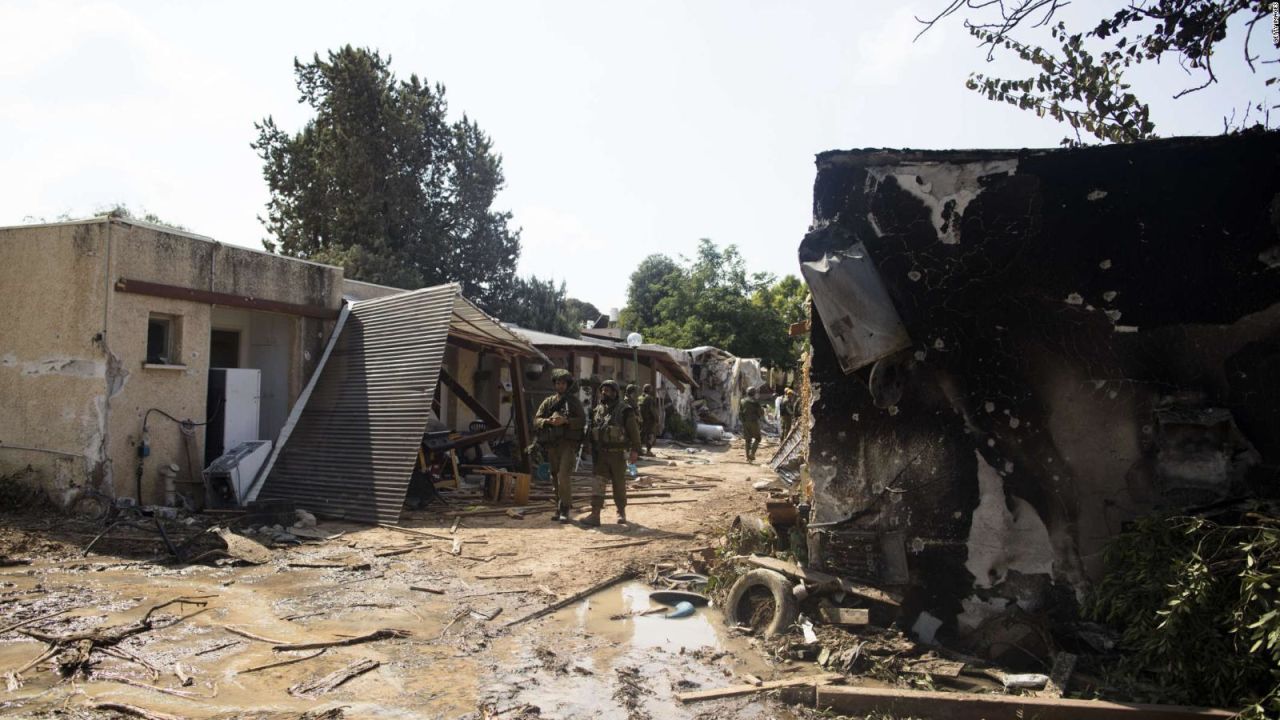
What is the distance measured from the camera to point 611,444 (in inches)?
388

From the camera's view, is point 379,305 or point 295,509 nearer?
point 295,509

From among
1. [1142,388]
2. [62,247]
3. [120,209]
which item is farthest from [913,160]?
[120,209]

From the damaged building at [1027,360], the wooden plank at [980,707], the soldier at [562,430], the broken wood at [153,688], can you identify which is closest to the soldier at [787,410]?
the soldier at [562,430]

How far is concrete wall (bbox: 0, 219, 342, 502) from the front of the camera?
32.7 ft

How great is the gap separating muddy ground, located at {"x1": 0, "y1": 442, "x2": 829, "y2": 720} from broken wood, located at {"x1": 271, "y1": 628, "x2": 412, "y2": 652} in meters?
0.08

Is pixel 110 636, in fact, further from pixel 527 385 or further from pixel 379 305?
pixel 527 385

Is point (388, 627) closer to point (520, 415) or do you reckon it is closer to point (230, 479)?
point (230, 479)

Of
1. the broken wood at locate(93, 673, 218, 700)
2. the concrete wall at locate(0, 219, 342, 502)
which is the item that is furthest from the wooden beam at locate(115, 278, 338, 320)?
the broken wood at locate(93, 673, 218, 700)

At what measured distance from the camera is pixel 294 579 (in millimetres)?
7387

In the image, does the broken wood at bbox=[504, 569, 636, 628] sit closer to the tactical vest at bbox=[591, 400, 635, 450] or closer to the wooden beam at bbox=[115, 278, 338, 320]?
the tactical vest at bbox=[591, 400, 635, 450]

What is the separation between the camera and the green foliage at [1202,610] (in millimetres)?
3783

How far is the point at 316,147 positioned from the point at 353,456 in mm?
22024

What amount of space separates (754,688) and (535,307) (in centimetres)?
2970

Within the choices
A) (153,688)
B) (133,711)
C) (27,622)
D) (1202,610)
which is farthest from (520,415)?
(1202,610)
